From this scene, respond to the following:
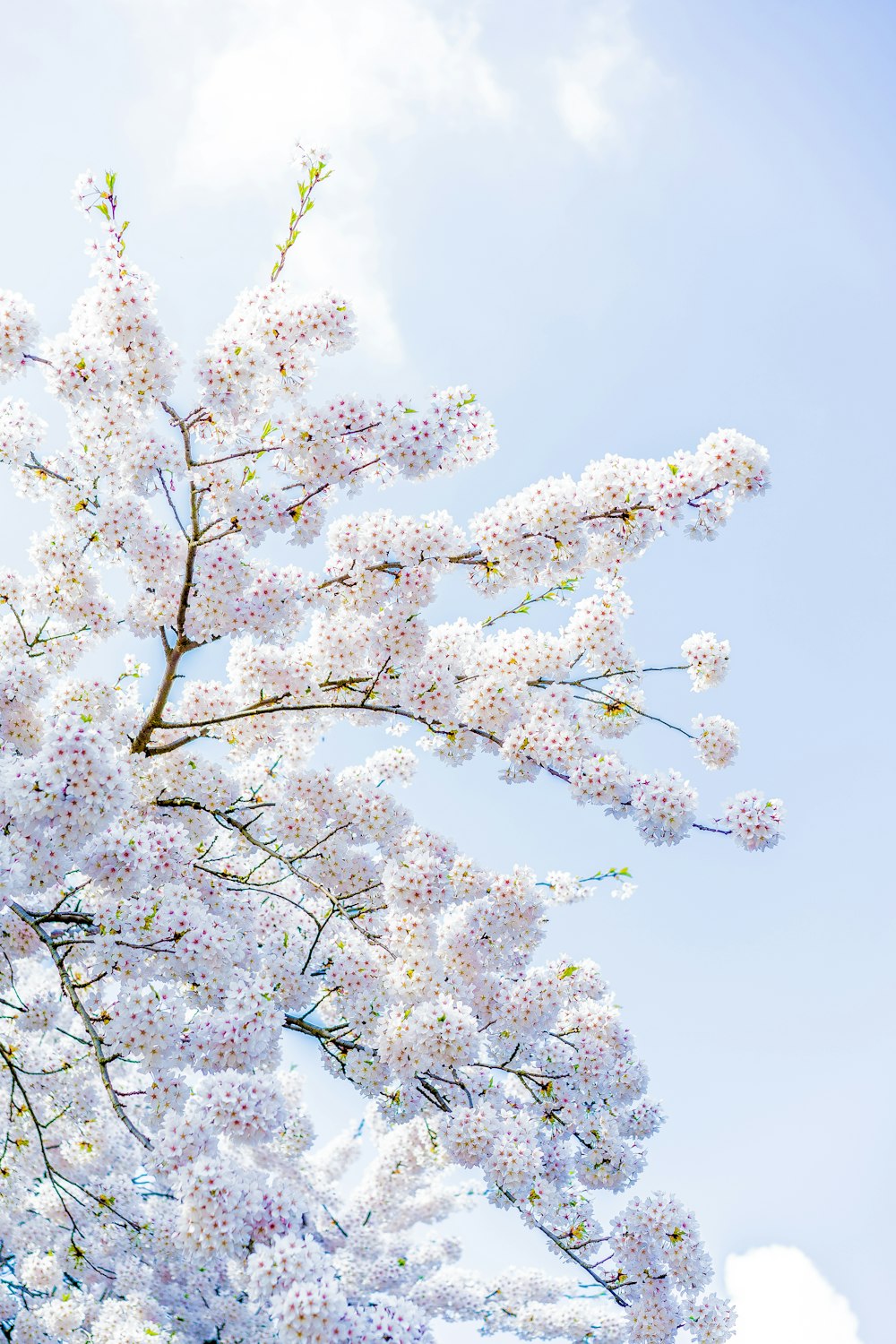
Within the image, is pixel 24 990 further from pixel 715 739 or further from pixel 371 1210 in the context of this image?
pixel 715 739

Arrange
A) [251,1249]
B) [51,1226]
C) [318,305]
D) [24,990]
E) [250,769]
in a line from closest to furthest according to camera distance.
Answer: [251,1249] < [318,305] < [250,769] < [51,1226] < [24,990]

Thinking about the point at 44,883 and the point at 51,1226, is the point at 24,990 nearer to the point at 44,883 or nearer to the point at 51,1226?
the point at 51,1226

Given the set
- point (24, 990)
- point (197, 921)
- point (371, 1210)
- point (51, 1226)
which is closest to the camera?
point (197, 921)

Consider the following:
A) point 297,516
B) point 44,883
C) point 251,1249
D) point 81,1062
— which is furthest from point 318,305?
point 81,1062

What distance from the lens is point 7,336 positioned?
5812mm

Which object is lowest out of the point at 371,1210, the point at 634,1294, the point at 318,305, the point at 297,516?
the point at 634,1294

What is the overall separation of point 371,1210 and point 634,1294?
7783 millimetres

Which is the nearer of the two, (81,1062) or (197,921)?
(197,921)

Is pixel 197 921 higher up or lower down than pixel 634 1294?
higher up

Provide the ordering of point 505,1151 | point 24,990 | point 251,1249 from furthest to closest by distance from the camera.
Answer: point 24,990
point 505,1151
point 251,1249

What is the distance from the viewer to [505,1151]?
5.55 m

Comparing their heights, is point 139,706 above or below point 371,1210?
above

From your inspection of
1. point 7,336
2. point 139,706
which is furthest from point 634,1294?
point 7,336

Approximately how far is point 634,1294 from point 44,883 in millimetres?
4800
